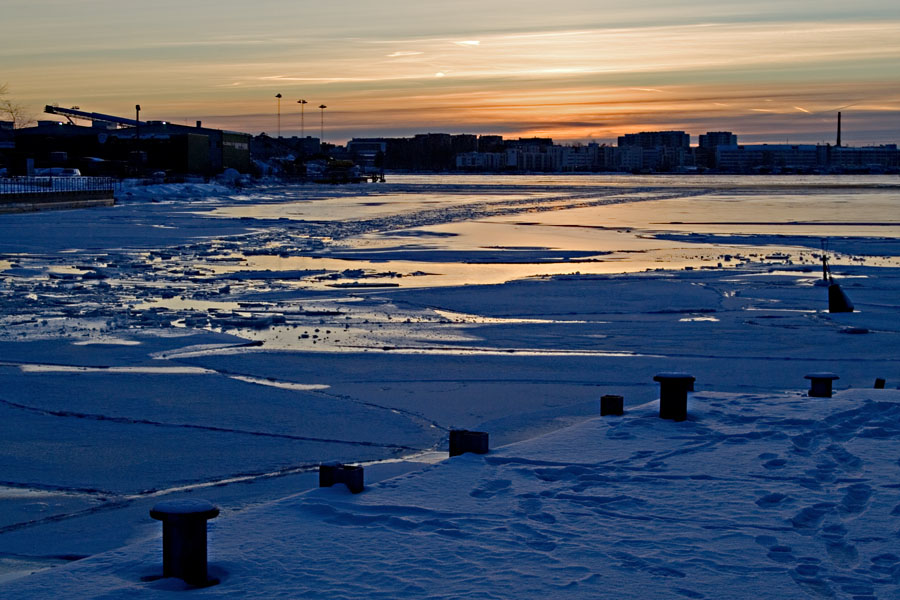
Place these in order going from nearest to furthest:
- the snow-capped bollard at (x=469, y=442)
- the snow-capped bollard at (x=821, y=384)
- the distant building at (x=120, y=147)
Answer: the snow-capped bollard at (x=469, y=442), the snow-capped bollard at (x=821, y=384), the distant building at (x=120, y=147)

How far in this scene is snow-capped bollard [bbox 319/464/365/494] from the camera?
538 cm

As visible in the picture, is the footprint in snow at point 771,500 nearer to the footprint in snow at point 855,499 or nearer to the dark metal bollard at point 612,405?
the footprint in snow at point 855,499

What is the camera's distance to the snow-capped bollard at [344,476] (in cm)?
538

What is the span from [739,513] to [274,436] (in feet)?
10.9

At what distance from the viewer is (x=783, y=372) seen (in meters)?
9.45

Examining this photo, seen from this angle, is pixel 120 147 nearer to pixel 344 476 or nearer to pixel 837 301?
pixel 837 301

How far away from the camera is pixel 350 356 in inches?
397

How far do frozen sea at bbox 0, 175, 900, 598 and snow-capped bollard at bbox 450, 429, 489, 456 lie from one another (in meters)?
0.36

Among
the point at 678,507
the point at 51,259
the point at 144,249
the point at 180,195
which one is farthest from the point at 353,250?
the point at 180,195

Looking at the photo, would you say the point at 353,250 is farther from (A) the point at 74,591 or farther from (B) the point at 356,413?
(A) the point at 74,591

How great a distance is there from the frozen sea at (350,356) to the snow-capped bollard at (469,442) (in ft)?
1.17

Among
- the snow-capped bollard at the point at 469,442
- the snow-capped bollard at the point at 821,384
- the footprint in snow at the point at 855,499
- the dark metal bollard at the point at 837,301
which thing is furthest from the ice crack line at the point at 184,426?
the dark metal bollard at the point at 837,301

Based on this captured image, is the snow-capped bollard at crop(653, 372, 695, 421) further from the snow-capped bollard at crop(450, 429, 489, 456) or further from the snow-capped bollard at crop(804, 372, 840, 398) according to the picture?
the snow-capped bollard at crop(450, 429, 489, 456)

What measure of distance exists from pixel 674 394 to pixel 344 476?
8.52ft
